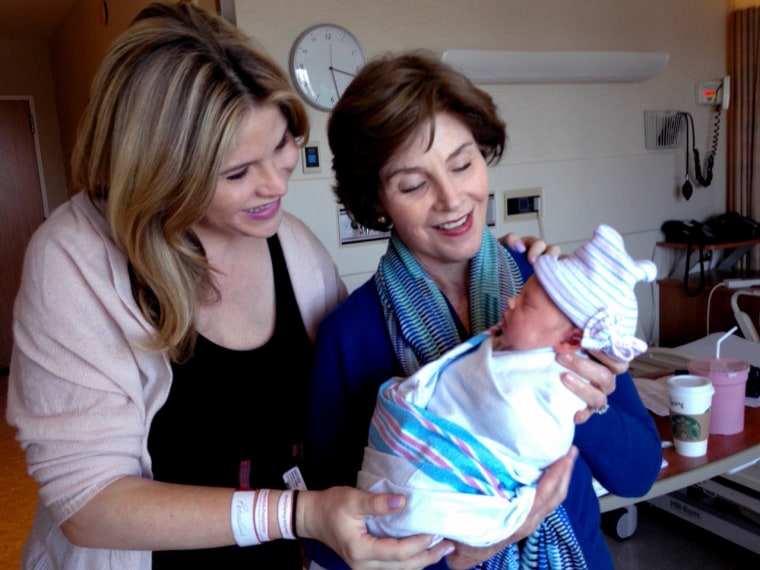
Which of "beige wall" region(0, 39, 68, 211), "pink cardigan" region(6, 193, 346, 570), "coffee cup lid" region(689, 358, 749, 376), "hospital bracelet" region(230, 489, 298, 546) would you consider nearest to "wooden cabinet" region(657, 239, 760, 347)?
"coffee cup lid" region(689, 358, 749, 376)

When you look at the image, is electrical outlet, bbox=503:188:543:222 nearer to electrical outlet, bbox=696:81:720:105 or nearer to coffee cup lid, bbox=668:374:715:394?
electrical outlet, bbox=696:81:720:105

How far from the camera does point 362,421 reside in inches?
51.8

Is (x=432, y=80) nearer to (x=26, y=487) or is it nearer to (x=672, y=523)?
(x=672, y=523)

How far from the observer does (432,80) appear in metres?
1.23

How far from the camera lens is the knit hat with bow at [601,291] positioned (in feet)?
3.16

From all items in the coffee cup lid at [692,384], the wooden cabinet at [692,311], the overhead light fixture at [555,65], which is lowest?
the wooden cabinet at [692,311]

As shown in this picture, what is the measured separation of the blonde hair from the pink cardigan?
51 mm

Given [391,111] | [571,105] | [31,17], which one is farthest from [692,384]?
[31,17]

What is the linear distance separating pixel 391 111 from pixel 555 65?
96.2 inches

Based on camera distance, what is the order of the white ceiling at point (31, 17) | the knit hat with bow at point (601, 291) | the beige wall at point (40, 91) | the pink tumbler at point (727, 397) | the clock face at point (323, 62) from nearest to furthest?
the knit hat with bow at point (601, 291), the pink tumbler at point (727, 397), the clock face at point (323, 62), the white ceiling at point (31, 17), the beige wall at point (40, 91)

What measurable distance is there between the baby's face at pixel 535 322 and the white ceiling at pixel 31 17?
17.5 ft

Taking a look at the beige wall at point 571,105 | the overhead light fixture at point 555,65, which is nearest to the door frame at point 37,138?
the beige wall at point 571,105

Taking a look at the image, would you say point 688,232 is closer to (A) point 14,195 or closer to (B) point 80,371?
(B) point 80,371

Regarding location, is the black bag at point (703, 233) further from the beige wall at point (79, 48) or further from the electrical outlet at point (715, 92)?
the beige wall at point (79, 48)
